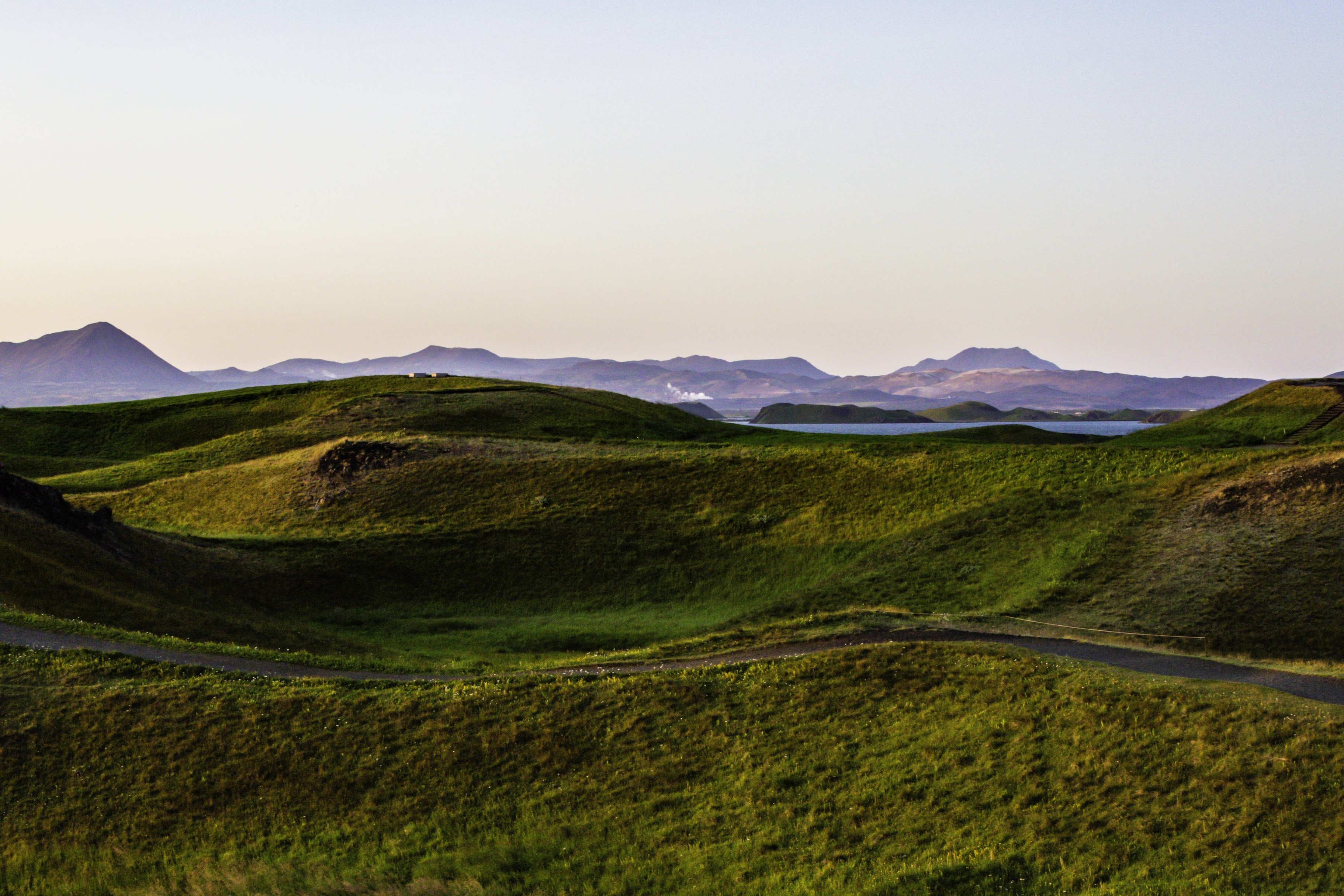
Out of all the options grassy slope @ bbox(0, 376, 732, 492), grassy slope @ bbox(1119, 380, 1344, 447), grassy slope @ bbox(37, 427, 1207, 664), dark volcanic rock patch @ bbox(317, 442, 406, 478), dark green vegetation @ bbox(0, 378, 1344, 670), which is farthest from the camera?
grassy slope @ bbox(1119, 380, 1344, 447)

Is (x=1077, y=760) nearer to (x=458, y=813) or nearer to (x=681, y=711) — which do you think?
(x=681, y=711)

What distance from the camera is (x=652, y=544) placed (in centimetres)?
4806

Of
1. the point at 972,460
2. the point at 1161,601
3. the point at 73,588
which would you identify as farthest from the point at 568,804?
the point at 972,460

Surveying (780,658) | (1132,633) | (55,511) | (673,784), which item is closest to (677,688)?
(780,658)

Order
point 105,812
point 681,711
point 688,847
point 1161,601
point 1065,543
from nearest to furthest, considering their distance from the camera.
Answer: point 688,847 < point 105,812 < point 681,711 < point 1161,601 < point 1065,543

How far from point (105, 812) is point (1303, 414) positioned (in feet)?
358

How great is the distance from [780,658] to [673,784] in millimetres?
6733

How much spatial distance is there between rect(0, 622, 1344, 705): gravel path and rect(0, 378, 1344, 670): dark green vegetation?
6.27 feet

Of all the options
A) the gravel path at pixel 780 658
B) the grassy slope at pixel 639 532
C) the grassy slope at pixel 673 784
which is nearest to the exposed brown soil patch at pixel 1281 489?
the grassy slope at pixel 639 532

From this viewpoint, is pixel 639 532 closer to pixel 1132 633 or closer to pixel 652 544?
pixel 652 544

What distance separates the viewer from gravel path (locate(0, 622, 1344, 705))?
73.2 ft

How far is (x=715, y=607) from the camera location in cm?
4169

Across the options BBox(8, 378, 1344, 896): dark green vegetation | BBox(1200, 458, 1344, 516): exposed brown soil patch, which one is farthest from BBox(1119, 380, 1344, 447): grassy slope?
BBox(1200, 458, 1344, 516): exposed brown soil patch

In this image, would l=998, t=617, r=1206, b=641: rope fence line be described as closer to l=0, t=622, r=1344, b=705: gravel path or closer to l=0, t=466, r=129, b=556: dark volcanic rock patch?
l=0, t=622, r=1344, b=705: gravel path
